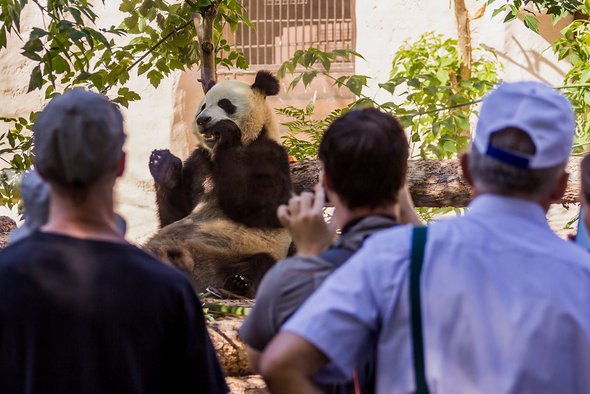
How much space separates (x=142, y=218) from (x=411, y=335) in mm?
9470

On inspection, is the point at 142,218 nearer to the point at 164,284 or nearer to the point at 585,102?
the point at 585,102

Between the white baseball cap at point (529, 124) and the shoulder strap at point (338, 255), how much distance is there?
415mm

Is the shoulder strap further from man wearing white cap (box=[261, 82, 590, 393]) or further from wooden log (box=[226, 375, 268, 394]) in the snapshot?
wooden log (box=[226, 375, 268, 394])

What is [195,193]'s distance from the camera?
6.25 m

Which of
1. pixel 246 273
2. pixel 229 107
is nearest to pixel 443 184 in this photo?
pixel 246 273

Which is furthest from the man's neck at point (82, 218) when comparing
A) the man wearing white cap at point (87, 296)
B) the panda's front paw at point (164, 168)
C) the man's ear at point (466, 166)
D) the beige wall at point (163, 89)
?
the beige wall at point (163, 89)

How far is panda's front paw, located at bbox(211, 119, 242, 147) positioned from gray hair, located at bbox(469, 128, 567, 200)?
13.6 ft

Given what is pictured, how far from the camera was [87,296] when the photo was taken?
1991 millimetres

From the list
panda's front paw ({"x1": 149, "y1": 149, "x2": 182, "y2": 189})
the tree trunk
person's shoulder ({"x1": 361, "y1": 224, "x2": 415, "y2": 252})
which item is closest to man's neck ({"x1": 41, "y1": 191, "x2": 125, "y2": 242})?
person's shoulder ({"x1": 361, "y1": 224, "x2": 415, "y2": 252})

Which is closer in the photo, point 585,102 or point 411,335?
point 411,335

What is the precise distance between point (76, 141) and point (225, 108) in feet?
13.4

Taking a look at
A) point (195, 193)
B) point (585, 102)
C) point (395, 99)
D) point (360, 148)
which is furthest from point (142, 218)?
point (360, 148)

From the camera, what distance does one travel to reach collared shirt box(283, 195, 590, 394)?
1829mm

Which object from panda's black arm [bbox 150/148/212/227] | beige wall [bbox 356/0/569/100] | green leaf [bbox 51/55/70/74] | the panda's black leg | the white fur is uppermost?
beige wall [bbox 356/0/569/100]
